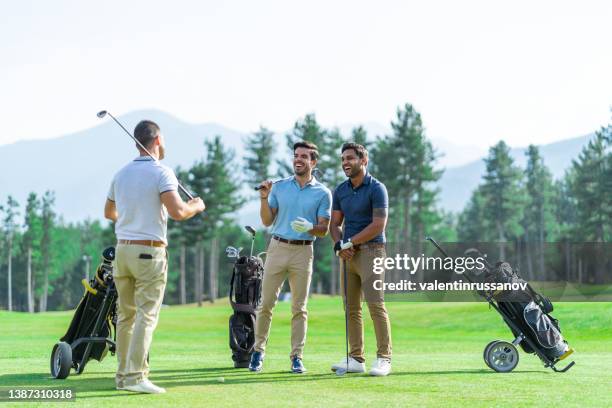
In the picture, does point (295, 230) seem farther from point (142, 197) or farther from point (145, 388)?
point (145, 388)

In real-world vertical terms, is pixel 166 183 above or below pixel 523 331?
above

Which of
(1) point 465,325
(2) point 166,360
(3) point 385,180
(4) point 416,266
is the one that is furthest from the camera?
(3) point 385,180

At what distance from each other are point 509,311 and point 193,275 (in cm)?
10702

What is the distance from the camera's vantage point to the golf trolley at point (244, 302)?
38.5ft

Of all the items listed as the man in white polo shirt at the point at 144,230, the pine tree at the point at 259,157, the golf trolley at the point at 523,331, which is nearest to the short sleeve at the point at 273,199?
the golf trolley at the point at 523,331

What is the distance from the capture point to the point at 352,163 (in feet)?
34.7

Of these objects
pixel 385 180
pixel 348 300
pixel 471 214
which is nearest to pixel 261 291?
pixel 348 300

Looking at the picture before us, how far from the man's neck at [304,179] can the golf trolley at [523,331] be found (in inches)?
62.2

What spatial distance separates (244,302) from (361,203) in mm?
2166

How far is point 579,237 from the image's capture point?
8019 centimetres

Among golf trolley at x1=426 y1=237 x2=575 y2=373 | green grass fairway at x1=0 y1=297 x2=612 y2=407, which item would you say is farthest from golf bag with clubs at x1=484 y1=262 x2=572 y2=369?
green grass fairway at x1=0 y1=297 x2=612 y2=407

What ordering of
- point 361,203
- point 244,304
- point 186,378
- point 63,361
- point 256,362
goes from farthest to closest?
point 244,304
point 256,362
point 361,203
point 186,378
point 63,361

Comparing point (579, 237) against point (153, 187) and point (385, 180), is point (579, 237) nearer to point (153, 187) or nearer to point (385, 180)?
point (385, 180)

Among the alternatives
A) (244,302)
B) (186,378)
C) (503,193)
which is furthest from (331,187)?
(186,378)
